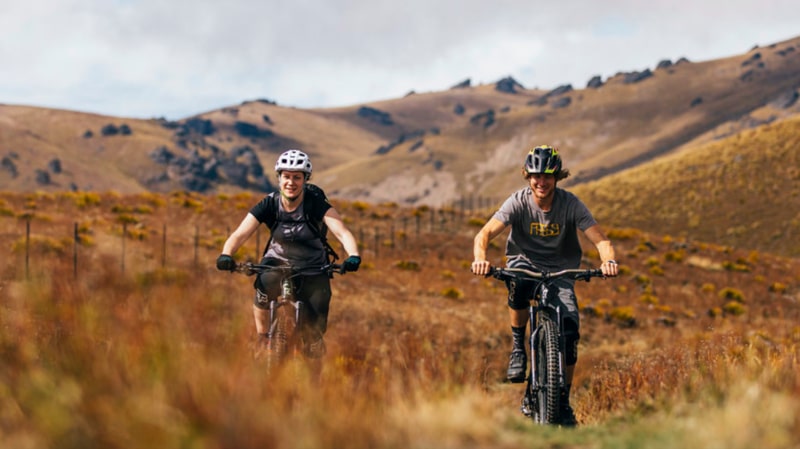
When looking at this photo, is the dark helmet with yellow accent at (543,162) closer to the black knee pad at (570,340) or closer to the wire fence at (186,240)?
the black knee pad at (570,340)

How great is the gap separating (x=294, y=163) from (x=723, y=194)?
2873 inches

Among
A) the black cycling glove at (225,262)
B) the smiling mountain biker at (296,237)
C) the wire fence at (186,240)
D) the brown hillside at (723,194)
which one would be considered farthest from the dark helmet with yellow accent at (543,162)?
the brown hillside at (723,194)

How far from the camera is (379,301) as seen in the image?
20984 mm

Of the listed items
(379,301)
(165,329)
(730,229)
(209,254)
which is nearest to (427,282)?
(379,301)

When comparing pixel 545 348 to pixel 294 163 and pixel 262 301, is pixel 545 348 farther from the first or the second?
pixel 294 163

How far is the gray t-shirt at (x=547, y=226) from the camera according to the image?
22.9 feet

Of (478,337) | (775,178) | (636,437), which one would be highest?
(775,178)

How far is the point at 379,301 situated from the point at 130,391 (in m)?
17.5

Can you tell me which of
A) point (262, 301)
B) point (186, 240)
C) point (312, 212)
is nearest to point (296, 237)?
point (312, 212)

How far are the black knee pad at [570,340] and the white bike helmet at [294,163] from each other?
296 centimetres

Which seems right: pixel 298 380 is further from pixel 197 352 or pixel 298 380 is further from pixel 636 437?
pixel 636 437

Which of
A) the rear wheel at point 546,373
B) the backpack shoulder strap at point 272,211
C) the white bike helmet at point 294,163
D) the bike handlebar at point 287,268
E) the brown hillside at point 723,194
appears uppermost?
the brown hillside at point 723,194

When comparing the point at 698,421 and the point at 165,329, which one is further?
the point at 165,329

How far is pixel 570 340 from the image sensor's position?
22.8 ft
